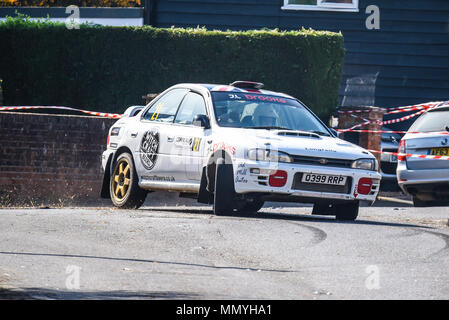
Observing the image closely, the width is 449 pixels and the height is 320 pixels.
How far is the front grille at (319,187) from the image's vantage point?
10.6 m

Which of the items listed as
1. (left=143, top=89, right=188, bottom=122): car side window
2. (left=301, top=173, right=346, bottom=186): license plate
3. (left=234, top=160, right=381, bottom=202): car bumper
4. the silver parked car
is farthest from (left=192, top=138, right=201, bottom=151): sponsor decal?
the silver parked car

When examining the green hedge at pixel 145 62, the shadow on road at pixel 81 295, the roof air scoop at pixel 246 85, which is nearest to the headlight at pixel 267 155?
the roof air scoop at pixel 246 85

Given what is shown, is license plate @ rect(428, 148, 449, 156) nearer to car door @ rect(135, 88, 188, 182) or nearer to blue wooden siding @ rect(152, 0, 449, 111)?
car door @ rect(135, 88, 188, 182)

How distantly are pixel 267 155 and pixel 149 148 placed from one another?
215 cm

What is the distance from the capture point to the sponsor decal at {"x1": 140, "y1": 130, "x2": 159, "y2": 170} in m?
12.1

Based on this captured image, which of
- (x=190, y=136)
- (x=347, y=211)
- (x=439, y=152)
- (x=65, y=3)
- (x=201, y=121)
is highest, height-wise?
(x=65, y=3)

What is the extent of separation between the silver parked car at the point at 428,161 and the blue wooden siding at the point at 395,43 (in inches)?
317

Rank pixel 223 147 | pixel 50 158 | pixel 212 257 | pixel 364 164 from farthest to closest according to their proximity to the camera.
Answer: pixel 50 158 → pixel 364 164 → pixel 223 147 → pixel 212 257

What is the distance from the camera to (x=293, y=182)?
10617 millimetres

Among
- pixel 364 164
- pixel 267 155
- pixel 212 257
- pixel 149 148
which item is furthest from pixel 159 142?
pixel 212 257

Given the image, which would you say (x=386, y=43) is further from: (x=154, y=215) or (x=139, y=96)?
(x=154, y=215)

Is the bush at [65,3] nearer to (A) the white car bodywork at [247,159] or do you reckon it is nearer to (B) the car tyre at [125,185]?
(B) the car tyre at [125,185]

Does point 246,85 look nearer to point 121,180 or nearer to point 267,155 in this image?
point 121,180

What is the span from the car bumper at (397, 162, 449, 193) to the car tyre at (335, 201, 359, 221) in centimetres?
302
